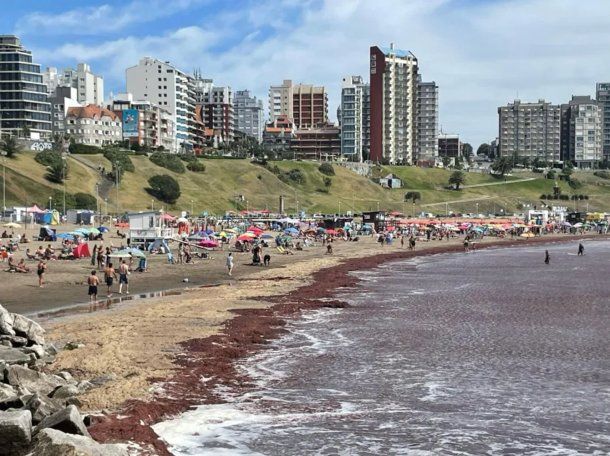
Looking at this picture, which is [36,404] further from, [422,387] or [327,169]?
[327,169]

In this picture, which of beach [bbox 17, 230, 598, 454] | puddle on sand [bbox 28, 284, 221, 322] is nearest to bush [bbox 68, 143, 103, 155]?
beach [bbox 17, 230, 598, 454]

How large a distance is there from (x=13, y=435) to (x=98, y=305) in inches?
939

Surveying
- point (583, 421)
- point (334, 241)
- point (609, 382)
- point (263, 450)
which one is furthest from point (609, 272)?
point (263, 450)

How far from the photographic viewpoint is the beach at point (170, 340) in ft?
58.9

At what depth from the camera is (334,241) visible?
9656 cm

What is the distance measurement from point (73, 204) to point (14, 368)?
93.2 m

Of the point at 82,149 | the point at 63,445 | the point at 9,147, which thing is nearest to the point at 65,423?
the point at 63,445

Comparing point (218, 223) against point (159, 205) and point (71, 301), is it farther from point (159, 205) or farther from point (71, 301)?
point (71, 301)

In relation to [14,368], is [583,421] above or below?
below

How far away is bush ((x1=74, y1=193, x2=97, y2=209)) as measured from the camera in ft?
355

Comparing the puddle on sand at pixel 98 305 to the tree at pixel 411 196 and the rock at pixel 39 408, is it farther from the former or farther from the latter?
the tree at pixel 411 196

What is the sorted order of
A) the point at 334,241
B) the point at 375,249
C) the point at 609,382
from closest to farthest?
the point at 609,382
the point at 375,249
the point at 334,241

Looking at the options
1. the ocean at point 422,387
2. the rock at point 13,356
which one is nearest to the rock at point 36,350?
the rock at point 13,356

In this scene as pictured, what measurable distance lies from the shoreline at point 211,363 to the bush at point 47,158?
264ft
